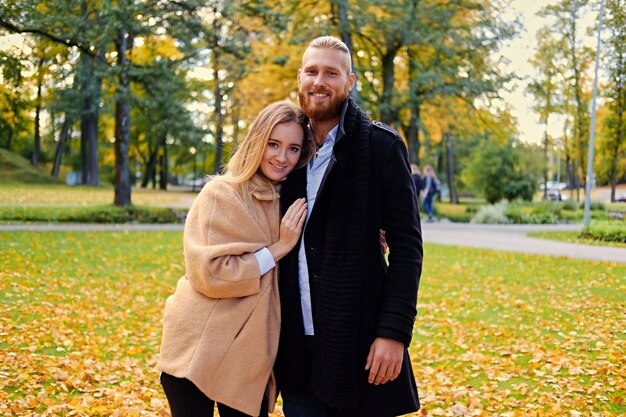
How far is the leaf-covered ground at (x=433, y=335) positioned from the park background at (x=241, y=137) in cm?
3

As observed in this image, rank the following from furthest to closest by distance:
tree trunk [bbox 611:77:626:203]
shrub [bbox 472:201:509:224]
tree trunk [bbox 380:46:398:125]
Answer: shrub [bbox 472:201:509:224] → tree trunk [bbox 380:46:398:125] → tree trunk [bbox 611:77:626:203]

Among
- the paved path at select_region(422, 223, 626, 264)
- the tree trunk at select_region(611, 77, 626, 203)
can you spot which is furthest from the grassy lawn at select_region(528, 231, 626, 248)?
the tree trunk at select_region(611, 77, 626, 203)

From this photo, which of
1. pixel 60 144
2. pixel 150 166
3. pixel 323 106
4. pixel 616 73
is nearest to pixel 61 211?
pixel 616 73

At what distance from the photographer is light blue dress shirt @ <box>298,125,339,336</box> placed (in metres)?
2.60

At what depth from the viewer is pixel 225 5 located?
1825 centimetres

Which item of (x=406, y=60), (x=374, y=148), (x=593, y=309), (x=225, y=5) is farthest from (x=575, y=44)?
(x=374, y=148)

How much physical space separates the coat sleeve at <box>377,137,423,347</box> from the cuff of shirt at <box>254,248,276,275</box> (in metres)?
0.47

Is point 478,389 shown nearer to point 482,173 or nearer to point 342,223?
point 342,223

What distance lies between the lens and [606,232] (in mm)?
15477

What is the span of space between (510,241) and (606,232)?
2.54 metres

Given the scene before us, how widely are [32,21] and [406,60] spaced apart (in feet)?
53.1

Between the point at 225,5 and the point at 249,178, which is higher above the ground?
the point at 225,5

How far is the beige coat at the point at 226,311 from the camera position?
2477 mm

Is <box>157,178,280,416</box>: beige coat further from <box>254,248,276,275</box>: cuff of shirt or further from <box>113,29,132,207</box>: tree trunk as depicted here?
<box>113,29,132,207</box>: tree trunk
